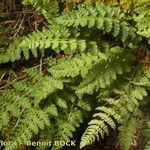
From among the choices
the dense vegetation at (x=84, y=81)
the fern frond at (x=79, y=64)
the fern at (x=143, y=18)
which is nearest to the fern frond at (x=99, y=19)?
the dense vegetation at (x=84, y=81)

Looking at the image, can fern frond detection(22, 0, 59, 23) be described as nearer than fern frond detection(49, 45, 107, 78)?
No

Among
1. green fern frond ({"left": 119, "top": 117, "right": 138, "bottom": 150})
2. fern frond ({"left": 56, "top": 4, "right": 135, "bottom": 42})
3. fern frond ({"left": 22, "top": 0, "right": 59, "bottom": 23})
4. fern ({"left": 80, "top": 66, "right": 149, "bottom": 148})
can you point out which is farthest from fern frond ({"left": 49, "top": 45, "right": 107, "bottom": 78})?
green fern frond ({"left": 119, "top": 117, "right": 138, "bottom": 150})

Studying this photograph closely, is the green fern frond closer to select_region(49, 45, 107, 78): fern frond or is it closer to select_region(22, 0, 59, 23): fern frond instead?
select_region(49, 45, 107, 78): fern frond

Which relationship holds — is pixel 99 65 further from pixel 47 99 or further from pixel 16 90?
pixel 16 90

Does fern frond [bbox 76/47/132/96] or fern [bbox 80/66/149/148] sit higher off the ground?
fern frond [bbox 76/47/132/96]

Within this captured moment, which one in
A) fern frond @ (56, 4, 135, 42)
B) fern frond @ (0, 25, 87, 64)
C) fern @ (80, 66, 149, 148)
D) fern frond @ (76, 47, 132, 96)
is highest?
fern frond @ (56, 4, 135, 42)

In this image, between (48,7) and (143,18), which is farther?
(48,7)

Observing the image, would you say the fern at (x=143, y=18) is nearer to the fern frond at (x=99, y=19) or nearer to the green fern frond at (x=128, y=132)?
the fern frond at (x=99, y=19)

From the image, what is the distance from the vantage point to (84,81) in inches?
127

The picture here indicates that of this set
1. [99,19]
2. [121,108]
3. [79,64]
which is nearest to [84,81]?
[79,64]

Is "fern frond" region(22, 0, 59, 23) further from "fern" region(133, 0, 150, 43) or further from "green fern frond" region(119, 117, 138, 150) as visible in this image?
"green fern frond" region(119, 117, 138, 150)

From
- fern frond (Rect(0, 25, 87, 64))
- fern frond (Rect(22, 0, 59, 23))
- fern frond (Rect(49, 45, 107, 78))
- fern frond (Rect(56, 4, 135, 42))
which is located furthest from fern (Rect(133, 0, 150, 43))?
fern frond (Rect(22, 0, 59, 23))

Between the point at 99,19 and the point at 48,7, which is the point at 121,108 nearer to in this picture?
the point at 99,19

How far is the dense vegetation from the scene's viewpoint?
3.23 metres
